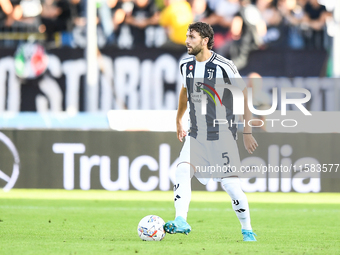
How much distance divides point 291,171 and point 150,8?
17.5 feet

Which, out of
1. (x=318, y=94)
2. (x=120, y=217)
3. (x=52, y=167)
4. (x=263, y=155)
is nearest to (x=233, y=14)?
(x=318, y=94)

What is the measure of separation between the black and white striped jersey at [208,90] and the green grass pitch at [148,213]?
103 centimetres

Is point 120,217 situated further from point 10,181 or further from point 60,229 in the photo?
point 10,181

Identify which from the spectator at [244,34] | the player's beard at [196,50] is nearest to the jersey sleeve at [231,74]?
the player's beard at [196,50]

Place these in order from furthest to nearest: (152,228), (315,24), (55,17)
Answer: (55,17) → (315,24) → (152,228)

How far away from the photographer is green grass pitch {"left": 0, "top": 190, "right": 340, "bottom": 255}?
5211 millimetres

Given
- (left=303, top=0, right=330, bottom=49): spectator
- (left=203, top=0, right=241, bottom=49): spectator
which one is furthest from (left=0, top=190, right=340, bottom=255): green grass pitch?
(left=203, top=0, right=241, bottom=49): spectator

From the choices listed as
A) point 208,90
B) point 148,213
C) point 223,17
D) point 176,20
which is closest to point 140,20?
point 176,20

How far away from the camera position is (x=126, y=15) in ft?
44.1

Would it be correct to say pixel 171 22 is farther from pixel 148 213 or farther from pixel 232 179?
pixel 232 179

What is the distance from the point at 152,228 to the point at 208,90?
1344 mm

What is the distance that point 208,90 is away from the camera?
5656mm

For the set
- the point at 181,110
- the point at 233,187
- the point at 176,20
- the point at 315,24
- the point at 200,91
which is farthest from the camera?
the point at 315,24

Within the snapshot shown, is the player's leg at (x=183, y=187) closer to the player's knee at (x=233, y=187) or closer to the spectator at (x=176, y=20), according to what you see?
the player's knee at (x=233, y=187)
